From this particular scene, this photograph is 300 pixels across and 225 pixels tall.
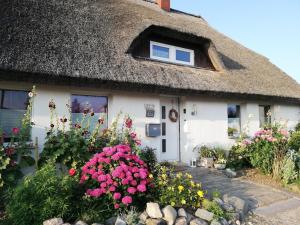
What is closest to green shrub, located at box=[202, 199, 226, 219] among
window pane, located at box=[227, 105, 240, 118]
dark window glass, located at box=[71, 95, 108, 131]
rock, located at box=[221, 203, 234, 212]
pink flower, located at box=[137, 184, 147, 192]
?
rock, located at box=[221, 203, 234, 212]

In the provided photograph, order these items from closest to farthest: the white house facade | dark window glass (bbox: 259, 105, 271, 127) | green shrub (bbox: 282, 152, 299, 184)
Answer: the white house facade
green shrub (bbox: 282, 152, 299, 184)
dark window glass (bbox: 259, 105, 271, 127)

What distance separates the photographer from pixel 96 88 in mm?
7023

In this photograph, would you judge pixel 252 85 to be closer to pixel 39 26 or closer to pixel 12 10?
pixel 39 26

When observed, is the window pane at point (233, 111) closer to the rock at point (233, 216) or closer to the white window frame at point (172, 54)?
the white window frame at point (172, 54)

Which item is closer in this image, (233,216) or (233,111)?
(233,216)

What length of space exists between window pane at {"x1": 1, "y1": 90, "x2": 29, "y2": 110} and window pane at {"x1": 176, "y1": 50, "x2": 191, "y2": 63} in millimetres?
5386

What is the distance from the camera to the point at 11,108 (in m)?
6.27

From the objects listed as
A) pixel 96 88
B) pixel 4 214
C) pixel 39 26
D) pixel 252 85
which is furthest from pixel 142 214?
pixel 252 85

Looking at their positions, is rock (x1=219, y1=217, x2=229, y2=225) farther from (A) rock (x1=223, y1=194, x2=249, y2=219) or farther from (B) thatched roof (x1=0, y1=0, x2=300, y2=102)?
(B) thatched roof (x1=0, y1=0, x2=300, y2=102)

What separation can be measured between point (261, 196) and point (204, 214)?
91.3 inches

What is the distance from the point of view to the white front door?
29.0 feet

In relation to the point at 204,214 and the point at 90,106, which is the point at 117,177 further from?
the point at 90,106

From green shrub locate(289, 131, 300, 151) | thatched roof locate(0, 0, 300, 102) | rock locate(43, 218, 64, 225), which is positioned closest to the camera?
rock locate(43, 218, 64, 225)

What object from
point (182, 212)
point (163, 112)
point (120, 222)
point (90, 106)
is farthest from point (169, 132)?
point (120, 222)
